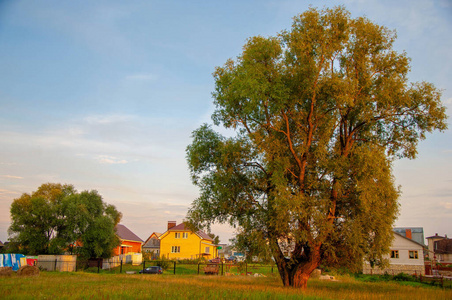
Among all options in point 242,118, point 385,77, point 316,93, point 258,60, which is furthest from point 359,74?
point 242,118

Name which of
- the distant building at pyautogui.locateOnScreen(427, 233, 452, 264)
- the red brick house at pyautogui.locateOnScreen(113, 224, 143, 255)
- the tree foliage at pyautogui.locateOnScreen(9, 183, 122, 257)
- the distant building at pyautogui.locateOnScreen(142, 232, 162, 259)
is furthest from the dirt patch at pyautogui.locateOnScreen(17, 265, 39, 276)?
the distant building at pyautogui.locateOnScreen(427, 233, 452, 264)

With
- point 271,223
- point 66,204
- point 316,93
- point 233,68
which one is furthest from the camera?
Result: point 66,204

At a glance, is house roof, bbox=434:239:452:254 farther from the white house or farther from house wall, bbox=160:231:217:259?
house wall, bbox=160:231:217:259

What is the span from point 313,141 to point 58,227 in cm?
3323

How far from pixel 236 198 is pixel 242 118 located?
5151 millimetres

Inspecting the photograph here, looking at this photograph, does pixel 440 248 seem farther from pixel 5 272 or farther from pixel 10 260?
pixel 5 272

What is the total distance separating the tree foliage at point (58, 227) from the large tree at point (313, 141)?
2239 centimetres

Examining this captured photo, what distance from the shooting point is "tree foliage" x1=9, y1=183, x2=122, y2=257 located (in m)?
39.9

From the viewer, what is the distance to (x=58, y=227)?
135 ft

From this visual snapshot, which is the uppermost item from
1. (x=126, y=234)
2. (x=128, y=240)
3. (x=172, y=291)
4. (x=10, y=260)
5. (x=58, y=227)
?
(x=58, y=227)

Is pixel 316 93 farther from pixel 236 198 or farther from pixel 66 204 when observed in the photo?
pixel 66 204

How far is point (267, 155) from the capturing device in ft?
66.7

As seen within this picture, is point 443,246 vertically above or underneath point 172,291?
underneath

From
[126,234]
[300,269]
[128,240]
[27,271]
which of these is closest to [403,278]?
[300,269]
